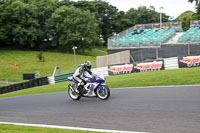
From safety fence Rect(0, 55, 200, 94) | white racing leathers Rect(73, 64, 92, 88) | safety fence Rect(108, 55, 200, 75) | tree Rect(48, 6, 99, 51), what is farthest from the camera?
tree Rect(48, 6, 99, 51)

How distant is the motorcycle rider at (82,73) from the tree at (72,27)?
52982 mm

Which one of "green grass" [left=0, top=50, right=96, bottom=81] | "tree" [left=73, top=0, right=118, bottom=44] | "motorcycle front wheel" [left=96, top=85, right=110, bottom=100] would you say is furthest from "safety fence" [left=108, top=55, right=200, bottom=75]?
"tree" [left=73, top=0, right=118, bottom=44]

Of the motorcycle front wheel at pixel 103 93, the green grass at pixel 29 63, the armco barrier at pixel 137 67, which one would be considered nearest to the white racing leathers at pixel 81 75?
the motorcycle front wheel at pixel 103 93

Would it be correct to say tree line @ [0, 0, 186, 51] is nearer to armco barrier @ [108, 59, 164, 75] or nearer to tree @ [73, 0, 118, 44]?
tree @ [73, 0, 118, 44]

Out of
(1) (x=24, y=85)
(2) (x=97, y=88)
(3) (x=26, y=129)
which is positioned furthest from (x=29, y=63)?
(3) (x=26, y=129)

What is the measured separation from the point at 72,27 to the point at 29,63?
62.7ft

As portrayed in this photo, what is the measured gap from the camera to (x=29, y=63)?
49.7 meters

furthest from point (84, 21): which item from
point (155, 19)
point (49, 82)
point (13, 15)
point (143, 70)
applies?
point (143, 70)

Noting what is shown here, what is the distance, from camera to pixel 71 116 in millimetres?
7734

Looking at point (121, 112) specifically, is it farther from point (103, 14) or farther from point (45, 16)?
point (103, 14)

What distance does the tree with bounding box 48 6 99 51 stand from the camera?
63750 mm

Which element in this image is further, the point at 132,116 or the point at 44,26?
the point at 44,26

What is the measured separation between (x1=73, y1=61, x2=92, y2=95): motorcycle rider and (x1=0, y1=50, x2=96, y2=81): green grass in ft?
93.9

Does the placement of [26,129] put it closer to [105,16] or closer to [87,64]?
[87,64]
